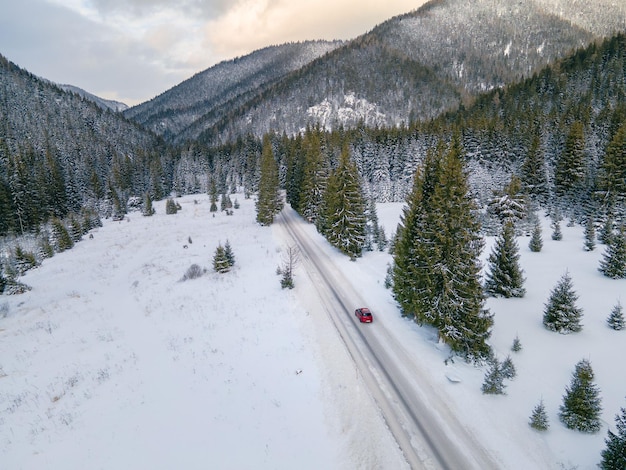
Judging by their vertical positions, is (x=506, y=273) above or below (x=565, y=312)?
above

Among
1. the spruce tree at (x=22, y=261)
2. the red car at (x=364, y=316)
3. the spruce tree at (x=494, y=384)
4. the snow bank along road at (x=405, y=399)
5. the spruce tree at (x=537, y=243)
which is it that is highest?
the spruce tree at (x=537, y=243)

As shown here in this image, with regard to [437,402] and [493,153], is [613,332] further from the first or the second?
[493,153]

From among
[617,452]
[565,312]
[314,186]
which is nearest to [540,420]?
[617,452]

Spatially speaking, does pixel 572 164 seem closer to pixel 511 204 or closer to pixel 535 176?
pixel 535 176

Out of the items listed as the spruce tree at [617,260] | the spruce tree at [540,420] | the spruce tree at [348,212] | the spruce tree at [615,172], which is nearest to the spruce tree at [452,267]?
the spruce tree at [540,420]

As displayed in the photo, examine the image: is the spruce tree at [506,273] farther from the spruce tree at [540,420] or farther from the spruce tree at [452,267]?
the spruce tree at [540,420]

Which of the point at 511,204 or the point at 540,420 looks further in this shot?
the point at 511,204
